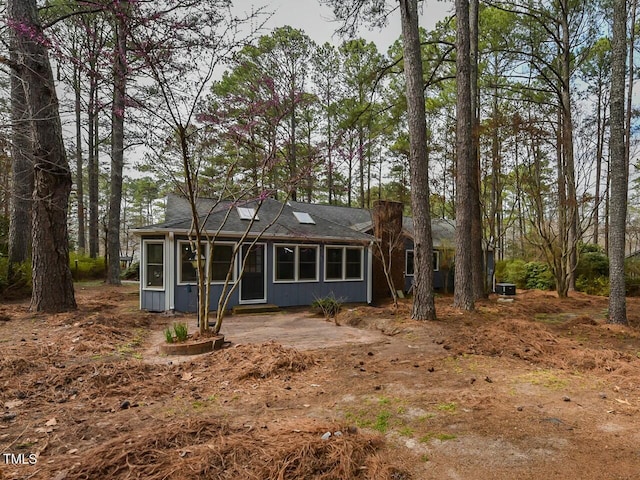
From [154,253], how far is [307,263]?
4336mm

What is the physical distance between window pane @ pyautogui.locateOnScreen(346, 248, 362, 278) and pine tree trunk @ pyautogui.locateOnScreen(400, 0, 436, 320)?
14.8ft

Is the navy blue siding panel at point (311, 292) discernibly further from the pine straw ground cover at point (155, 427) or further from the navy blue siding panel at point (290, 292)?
the pine straw ground cover at point (155, 427)

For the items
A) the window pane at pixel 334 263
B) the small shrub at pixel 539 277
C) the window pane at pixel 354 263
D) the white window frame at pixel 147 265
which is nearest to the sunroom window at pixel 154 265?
the white window frame at pixel 147 265

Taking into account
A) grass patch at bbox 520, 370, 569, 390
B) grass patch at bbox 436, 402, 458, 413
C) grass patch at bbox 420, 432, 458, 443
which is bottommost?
grass patch at bbox 520, 370, 569, 390

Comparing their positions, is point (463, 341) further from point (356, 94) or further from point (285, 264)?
point (356, 94)

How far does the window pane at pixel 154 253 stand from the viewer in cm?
916

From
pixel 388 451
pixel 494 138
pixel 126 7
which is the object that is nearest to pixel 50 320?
pixel 126 7

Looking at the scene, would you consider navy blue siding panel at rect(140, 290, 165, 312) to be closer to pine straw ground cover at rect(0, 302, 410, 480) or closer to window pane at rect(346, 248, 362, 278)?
pine straw ground cover at rect(0, 302, 410, 480)

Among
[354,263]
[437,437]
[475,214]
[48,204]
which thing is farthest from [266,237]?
[437,437]

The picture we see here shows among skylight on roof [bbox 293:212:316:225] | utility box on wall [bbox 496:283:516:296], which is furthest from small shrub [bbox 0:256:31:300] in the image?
utility box on wall [bbox 496:283:516:296]

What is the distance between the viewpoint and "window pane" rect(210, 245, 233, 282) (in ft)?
31.6

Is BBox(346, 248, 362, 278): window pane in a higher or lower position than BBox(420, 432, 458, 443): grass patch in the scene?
higher

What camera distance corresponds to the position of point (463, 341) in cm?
565

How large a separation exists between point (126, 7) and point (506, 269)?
17943mm
